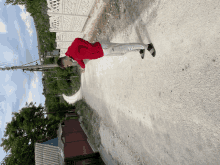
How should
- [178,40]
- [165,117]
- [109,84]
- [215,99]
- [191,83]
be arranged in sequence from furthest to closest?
[109,84] < [165,117] < [178,40] < [191,83] < [215,99]

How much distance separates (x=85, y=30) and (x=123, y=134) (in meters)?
5.78

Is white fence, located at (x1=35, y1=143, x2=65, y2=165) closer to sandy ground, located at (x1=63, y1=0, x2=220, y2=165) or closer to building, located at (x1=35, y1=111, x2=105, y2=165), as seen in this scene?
building, located at (x1=35, y1=111, x2=105, y2=165)

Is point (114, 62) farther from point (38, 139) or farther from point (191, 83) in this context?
point (38, 139)

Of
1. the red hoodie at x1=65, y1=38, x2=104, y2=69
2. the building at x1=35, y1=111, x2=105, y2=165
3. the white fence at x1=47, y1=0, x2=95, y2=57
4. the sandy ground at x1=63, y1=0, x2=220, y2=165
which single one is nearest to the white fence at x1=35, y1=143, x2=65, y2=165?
the building at x1=35, y1=111, x2=105, y2=165

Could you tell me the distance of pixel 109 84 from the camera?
5055 mm

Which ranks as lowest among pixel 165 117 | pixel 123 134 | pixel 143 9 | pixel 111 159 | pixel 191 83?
pixel 111 159

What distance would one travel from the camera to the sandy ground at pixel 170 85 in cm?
172

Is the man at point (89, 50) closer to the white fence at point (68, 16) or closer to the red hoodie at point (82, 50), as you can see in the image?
the red hoodie at point (82, 50)

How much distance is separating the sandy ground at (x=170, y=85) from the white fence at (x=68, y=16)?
2178mm

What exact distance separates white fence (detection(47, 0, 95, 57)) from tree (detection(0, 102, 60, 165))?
5.15 m

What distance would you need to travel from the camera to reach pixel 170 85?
2.29m

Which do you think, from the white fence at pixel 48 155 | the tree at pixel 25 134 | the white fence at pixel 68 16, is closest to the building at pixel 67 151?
the white fence at pixel 48 155

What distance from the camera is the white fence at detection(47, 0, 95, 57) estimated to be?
5.21m

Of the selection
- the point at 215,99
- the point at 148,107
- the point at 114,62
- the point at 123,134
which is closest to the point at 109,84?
the point at 114,62
